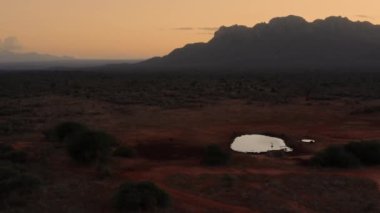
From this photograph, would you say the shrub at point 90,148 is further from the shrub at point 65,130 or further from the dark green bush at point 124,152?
the shrub at point 65,130

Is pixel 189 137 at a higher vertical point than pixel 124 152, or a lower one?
lower

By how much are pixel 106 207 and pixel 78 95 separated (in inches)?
1443

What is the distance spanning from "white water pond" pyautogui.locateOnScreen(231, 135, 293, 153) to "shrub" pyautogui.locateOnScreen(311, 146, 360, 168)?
4.29 m

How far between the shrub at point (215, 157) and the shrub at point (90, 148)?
10.9 ft

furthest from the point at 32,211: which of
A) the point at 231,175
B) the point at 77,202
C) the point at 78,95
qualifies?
the point at 78,95

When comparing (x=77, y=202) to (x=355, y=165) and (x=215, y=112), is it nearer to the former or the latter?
(x=355, y=165)

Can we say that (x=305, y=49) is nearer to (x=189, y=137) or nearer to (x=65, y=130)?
(x=189, y=137)

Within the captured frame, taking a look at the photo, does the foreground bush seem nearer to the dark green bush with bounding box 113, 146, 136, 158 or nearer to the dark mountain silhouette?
the dark green bush with bounding box 113, 146, 136, 158

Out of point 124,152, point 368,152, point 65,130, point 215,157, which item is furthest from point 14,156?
point 368,152

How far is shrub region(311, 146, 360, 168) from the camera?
18150mm

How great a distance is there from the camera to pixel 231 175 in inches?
650

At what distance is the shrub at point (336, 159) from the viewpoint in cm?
1815

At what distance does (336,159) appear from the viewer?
1833 cm

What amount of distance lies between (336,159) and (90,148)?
8.19 meters
